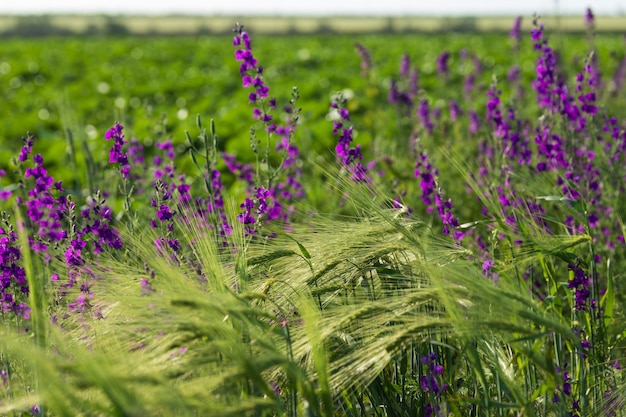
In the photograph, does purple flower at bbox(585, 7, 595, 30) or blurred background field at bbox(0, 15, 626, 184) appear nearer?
purple flower at bbox(585, 7, 595, 30)

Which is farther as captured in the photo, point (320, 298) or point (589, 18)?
point (589, 18)

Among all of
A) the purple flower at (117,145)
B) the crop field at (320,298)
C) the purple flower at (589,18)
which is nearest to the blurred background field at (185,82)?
the purple flower at (589,18)

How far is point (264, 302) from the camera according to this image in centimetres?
184

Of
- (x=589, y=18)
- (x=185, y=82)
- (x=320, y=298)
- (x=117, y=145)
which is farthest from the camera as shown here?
(x=185, y=82)

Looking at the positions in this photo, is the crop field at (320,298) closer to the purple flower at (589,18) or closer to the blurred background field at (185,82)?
the purple flower at (589,18)

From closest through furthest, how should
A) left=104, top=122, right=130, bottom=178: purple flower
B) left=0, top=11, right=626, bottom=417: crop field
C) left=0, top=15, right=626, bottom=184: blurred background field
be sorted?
left=0, top=11, right=626, bottom=417: crop field
left=104, top=122, right=130, bottom=178: purple flower
left=0, top=15, right=626, bottom=184: blurred background field

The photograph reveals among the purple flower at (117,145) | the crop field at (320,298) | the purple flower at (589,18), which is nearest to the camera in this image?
the crop field at (320,298)

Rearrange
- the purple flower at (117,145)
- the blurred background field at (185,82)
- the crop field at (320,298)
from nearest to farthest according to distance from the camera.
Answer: the crop field at (320,298) < the purple flower at (117,145) < the blurred background field at (185,82)

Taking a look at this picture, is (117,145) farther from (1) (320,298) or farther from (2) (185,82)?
(2) (185,82)

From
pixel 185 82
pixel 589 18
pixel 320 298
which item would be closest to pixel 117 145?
pixel 320 298

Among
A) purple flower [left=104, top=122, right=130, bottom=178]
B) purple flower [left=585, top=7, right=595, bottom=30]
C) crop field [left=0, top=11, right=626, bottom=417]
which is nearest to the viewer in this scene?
crop field [left=0, top=11, right=626, bottom=417]

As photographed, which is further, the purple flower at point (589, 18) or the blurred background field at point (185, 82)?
the blurred background field at point (185, 82)

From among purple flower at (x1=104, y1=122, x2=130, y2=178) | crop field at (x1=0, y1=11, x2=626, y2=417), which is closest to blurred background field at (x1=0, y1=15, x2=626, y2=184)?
purple flower at (x1=104, y1=122, x2=130, y2=178)

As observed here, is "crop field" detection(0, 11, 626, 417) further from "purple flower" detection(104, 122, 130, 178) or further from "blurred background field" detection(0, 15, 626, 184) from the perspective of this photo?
"blurred background field" detection(0, 15, 626, 184)
